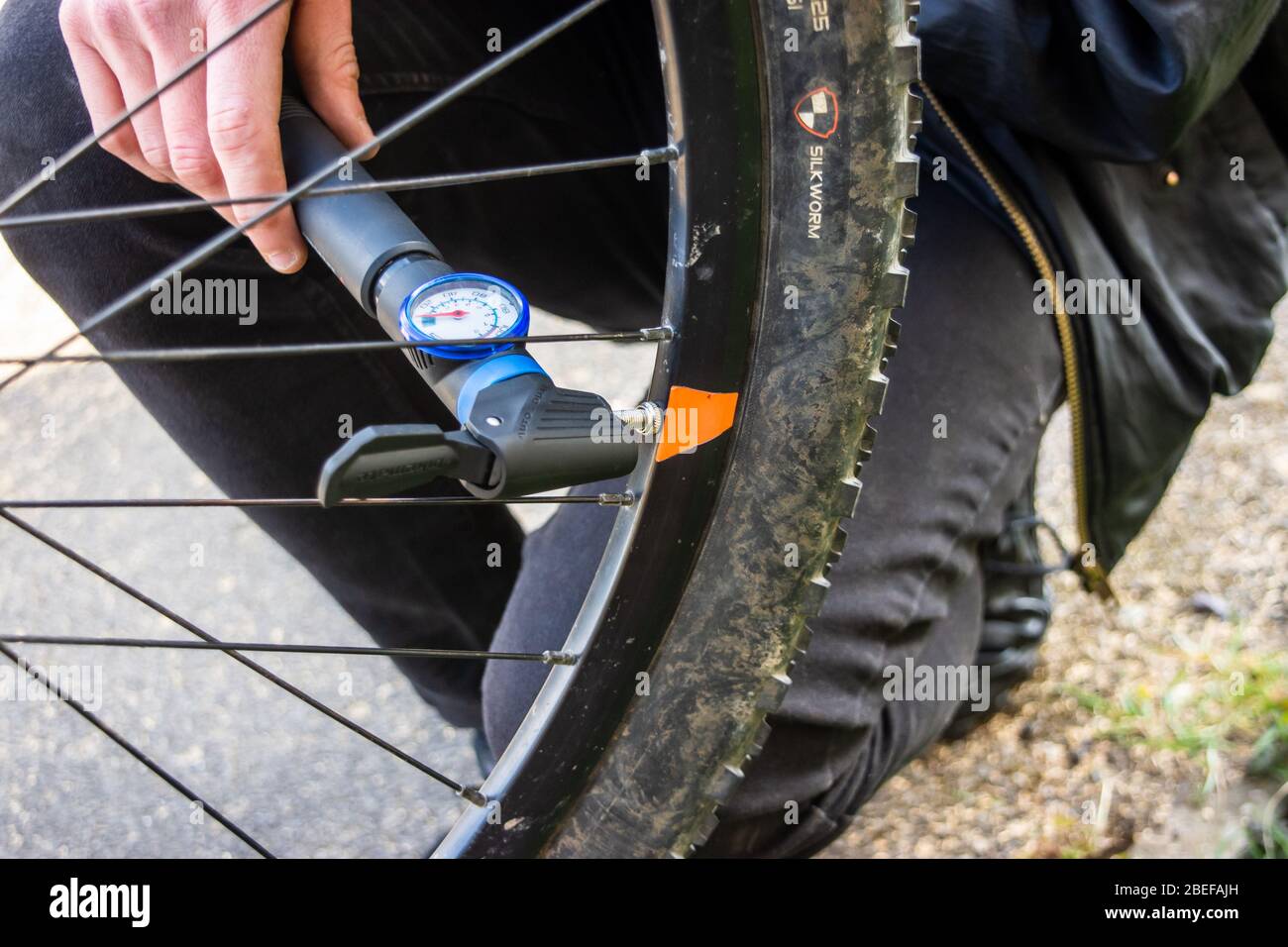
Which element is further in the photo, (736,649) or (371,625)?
(371,625)

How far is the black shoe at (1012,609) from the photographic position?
4.14 ft

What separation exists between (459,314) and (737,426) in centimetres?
18

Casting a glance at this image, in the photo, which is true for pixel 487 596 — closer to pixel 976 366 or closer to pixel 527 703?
pixel 527 703

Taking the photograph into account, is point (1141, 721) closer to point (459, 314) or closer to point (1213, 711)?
point (1213, 711)

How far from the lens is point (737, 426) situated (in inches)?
28.2

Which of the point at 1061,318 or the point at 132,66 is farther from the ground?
the point at 132,66

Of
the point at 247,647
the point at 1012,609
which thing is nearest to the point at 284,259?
the point at 247,647

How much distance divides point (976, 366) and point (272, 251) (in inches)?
21.7

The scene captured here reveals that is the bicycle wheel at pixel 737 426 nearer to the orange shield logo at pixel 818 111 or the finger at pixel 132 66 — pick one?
the orange shield logo at pixel 818 111

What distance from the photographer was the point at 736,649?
750 mm

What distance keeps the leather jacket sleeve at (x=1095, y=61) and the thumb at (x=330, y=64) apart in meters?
0.40

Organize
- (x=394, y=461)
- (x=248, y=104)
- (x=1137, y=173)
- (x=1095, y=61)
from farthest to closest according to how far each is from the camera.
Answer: (x=1137, y=173)
(x=1095, y=61)
(x=248, y=104)
(x=394, y=461)

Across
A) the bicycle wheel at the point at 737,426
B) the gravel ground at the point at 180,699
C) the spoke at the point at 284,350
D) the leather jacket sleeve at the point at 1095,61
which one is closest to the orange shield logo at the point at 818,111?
the bicycle wheel at the point at 737,426
